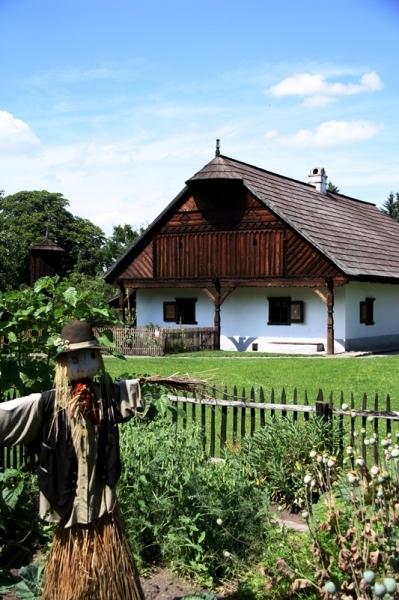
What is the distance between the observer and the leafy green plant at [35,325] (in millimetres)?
4816

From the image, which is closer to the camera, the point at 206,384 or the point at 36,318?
the point at 206,384

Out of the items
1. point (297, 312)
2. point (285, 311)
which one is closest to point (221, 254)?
point (285, 311)

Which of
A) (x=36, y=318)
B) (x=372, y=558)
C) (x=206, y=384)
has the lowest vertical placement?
(x=372, y=558)

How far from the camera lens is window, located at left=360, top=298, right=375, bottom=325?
77.3 ft

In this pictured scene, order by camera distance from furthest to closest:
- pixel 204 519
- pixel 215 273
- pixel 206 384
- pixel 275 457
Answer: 1. pixel 215 273
2. pixel 275 457
3. pixel 204 519
4. pixel 206 384

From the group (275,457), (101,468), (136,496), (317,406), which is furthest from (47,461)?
(317,406)

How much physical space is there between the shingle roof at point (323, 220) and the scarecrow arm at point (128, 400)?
1793 cm

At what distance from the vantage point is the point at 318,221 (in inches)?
966

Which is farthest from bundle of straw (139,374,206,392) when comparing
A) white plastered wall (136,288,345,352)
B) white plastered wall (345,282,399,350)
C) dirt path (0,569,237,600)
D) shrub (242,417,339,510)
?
white plastered wall (345,282,399,350)

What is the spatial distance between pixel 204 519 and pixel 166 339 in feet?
56.8

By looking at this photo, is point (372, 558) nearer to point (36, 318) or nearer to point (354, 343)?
point (36, 318)

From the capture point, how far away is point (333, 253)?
21.5m

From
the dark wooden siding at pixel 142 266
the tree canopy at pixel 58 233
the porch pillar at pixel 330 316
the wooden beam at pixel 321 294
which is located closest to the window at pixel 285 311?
the wooden beam at pixel 321 294

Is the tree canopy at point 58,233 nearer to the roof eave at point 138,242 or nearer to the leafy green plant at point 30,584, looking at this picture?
the roof eave at point 138,242
